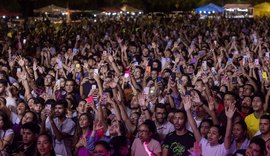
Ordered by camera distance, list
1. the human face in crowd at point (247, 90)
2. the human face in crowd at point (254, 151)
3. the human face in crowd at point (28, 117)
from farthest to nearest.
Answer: the human face in crowd at point (247, 90) < the human face in crowd at point (28, 117) < the human face in crowd at point (254, 151)

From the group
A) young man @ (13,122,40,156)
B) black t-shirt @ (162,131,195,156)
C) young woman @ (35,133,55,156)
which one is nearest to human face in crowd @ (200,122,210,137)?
black t-shirt @ (162,131,195,156)

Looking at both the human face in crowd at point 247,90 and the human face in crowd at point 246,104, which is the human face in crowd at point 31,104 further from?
the human face in crowd at point 247,90

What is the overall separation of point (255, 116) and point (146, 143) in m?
1.61

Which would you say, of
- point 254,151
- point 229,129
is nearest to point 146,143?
point 229,129

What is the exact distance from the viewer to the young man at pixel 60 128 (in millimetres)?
Answer: 6355

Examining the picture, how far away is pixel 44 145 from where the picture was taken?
5.34 m

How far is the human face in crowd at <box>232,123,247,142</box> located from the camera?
5.84 metres

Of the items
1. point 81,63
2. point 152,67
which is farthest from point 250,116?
point 81,63

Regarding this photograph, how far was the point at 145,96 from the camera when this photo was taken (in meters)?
7.76

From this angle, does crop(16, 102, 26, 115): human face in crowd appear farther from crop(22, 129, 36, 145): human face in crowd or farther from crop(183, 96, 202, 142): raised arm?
crop(183, 96, 202, 142): raised arm

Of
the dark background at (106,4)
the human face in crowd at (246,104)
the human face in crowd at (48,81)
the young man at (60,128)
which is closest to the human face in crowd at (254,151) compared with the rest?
the human face in crowd at (246,104)

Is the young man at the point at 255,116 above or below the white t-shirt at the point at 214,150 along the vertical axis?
above

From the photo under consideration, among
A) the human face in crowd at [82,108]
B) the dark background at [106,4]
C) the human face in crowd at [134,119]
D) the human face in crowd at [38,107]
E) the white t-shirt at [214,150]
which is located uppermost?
the dark background at [106,4]

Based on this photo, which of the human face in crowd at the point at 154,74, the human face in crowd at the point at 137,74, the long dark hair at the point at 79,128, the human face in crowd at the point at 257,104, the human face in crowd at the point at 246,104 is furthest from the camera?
the human face in crowd at the point at 137,74
